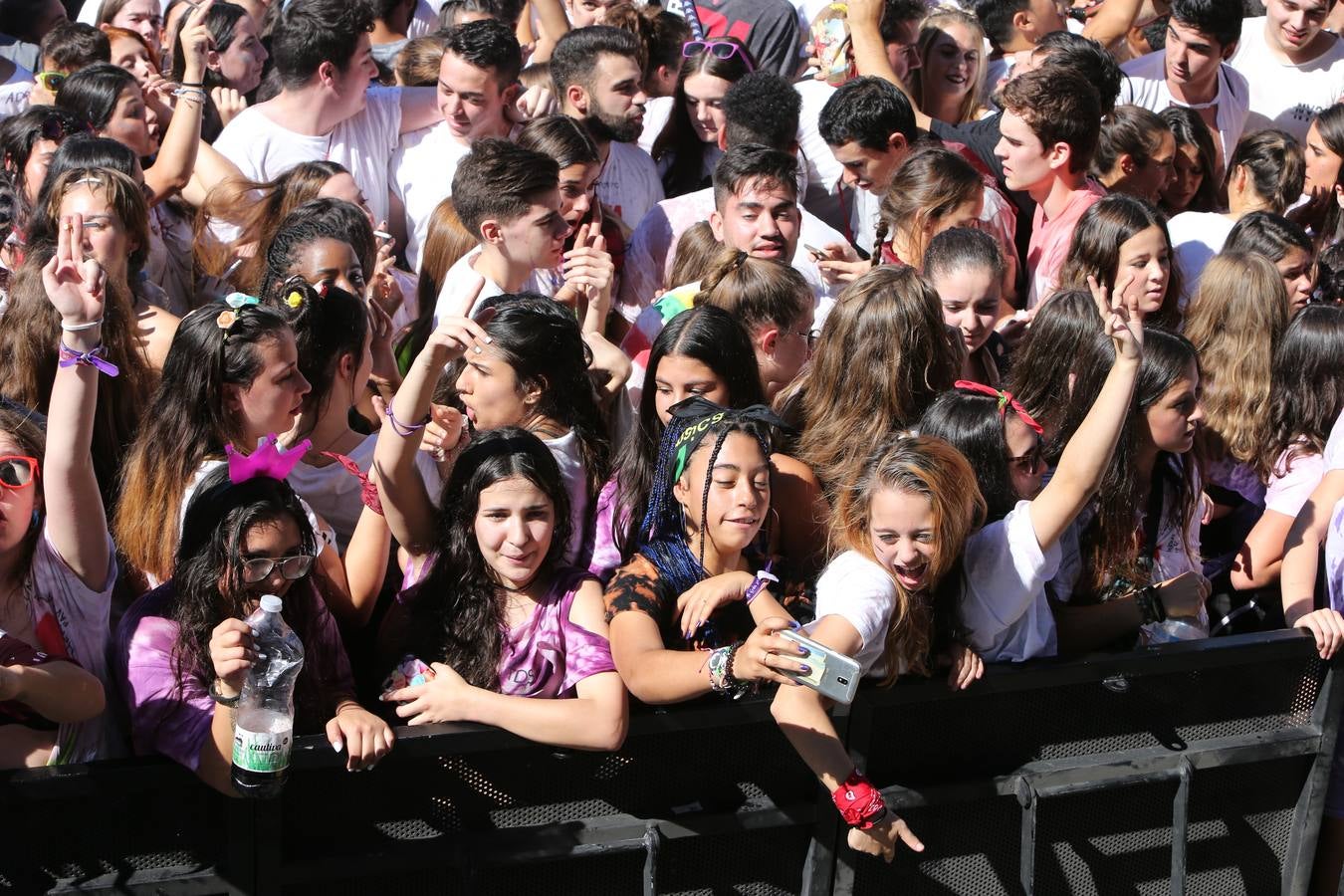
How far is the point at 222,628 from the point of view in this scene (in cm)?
293

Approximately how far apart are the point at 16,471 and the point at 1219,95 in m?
6.19

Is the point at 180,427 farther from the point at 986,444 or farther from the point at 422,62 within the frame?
the point at 422,62

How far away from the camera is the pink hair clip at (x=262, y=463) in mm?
3164

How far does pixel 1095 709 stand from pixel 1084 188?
3.00 metres

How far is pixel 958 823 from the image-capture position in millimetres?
3529

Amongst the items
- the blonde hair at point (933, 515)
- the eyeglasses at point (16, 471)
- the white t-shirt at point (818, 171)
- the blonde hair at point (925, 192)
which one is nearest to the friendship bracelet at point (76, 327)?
the eyeglasses at point (16, 471)

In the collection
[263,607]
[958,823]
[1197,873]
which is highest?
[263,607]

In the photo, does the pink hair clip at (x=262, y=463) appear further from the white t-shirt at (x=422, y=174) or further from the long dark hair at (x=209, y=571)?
the white t-shirt at (x=422, y=174)

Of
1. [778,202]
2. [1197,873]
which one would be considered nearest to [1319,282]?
[778,202]

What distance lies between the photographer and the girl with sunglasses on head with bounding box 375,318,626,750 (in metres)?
3.38

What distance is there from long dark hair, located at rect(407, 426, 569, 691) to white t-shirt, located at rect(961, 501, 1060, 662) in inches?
40.3

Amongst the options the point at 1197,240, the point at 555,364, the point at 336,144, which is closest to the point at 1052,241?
the point at 1197,240

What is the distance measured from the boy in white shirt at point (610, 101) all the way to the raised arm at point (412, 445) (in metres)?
2.76

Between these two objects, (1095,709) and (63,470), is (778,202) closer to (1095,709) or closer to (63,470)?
(1095,709)
